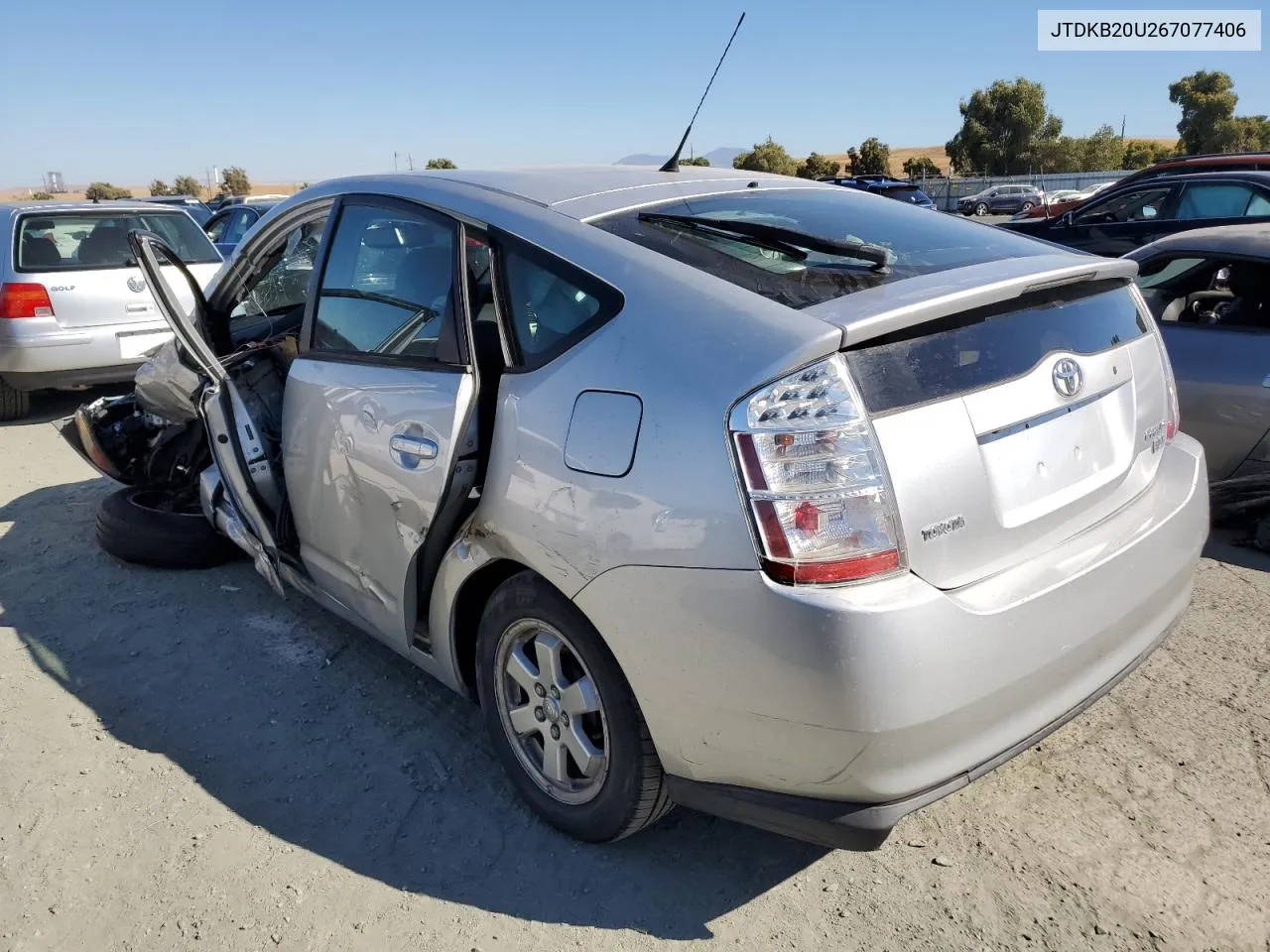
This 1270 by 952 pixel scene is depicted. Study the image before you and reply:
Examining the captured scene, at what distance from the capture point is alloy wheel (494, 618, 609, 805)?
243cm

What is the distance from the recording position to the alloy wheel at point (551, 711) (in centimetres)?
243

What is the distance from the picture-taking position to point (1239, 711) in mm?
3082

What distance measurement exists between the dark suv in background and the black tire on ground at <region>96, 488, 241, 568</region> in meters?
38.3

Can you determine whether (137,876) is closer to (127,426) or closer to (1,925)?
(1,925)

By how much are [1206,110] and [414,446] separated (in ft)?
210

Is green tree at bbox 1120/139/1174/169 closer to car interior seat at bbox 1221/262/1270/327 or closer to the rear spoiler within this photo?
car interior seat at bbox 1221/262/1270/327

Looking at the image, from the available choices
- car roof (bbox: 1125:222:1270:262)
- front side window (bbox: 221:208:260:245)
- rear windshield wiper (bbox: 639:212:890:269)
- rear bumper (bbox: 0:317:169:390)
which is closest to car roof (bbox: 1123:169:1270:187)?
car roof (bbox: 1125:222:1270:262)

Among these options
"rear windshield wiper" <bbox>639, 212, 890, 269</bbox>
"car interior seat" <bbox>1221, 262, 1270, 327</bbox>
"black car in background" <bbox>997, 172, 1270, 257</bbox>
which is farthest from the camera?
"black car in background" <bbox>997, 172, 1270, 257</bbox>

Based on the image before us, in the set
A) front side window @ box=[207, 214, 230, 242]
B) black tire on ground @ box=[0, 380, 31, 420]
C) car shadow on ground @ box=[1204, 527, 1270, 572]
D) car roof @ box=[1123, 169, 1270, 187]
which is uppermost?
front side window @ box=[207, 214, 230, 242]

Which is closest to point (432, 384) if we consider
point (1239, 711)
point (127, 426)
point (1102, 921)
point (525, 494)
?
point (525, 494)

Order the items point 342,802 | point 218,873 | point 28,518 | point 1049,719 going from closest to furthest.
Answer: point 1049,719, point 218,873, point 342,802, point 28,518

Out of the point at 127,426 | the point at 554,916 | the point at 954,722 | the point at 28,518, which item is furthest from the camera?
the point at 28,518

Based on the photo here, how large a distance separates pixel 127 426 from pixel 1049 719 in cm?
463

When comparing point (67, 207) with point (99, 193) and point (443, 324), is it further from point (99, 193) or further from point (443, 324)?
point (99, 193)
